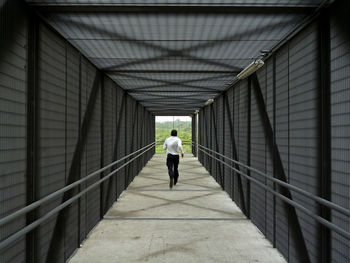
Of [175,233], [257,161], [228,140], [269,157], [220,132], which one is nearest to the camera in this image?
[269,157]

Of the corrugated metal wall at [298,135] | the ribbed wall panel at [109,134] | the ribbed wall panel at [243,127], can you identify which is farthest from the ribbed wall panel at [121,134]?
the corrugated metal wall at [298,135]

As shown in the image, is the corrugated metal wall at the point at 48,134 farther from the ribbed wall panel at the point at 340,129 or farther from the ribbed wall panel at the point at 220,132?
the ribbed wall panel at the point at 220,132

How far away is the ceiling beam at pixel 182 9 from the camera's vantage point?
2.38 metres

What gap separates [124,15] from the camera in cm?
254

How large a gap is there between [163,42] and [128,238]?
2569 millimetres

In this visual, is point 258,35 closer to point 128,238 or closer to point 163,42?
point 163,42

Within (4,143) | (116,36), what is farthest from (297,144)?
(4,143)

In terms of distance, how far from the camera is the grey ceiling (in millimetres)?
2379

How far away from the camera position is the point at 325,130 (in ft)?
7.49

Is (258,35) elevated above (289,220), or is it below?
above

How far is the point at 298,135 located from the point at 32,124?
→ 2.48 metres

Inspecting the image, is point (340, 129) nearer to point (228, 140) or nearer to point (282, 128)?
point (282, 128)

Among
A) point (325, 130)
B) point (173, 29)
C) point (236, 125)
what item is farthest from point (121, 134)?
point (325, 130)

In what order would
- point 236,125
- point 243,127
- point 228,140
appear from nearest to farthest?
point 243,127
point 236,125
point 228,140
